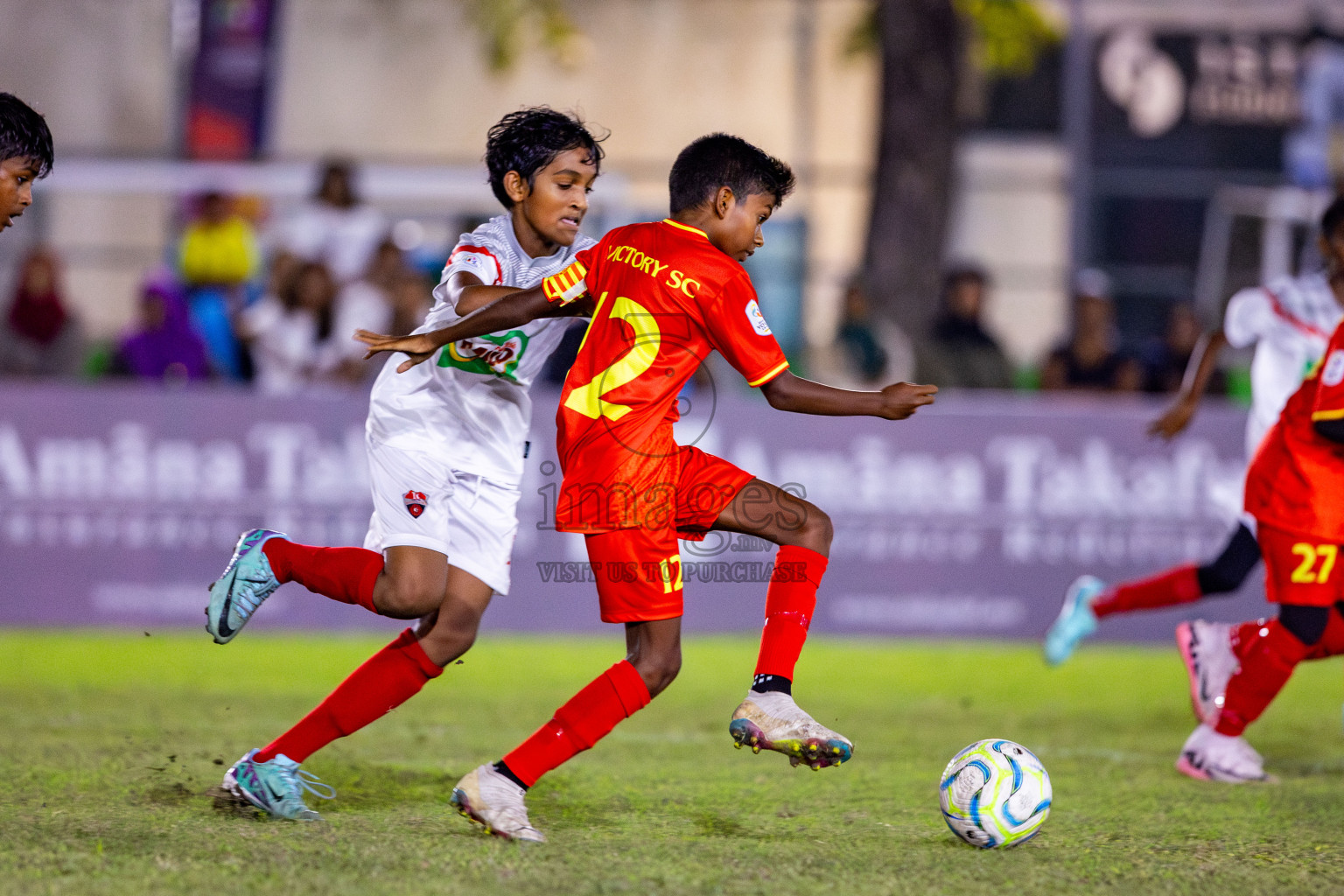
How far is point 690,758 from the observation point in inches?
228

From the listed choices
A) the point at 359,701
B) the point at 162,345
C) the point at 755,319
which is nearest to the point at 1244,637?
the point at 755,319

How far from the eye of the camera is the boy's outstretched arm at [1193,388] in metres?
6.61

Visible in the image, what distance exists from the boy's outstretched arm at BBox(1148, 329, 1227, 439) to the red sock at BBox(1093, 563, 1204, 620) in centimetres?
65

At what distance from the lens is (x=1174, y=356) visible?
11.1m

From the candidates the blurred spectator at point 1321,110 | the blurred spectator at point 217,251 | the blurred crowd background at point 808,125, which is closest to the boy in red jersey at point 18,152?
the blurred spectator at point 217,251

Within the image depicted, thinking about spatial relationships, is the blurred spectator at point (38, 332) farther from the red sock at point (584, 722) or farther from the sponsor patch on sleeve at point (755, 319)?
the sponsor patch on sleeve at point (755, 319)

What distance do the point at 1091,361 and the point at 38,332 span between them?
7.66 m

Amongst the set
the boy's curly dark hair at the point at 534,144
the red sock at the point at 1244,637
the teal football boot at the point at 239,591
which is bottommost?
the red sock at the point at 1244,637

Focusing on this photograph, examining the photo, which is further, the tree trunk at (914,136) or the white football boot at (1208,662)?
the tree trunk at (914,136)

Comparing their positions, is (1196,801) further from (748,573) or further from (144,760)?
(748,573)

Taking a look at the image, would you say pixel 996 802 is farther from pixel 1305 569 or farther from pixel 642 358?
pixel 1305 569

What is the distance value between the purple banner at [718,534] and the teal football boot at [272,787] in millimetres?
4388

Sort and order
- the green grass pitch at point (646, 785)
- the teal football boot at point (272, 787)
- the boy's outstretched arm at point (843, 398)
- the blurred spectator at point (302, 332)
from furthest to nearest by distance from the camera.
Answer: the blurred spectator at point (302, 332)
the teal football boot at point (272, 787)
the boy's outstretched arm at point (843, 398)
the green grass pitch at point (646, 785)

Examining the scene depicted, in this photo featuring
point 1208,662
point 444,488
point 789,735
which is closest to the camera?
point 789,735
